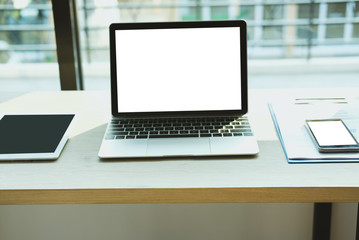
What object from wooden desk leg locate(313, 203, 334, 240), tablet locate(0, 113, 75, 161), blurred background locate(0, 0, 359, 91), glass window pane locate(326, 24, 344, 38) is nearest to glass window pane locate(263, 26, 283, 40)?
blurred background locate(0, 0, 359, 91)

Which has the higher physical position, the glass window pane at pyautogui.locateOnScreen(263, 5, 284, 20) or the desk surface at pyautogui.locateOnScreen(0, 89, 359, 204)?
the glass window pane at pyautogui.locateOnScreen(263, 5, 284, 20)

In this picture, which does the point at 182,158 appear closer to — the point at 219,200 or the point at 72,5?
the point at 219,200

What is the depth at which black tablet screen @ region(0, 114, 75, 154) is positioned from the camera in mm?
916

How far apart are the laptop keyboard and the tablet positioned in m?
0.12

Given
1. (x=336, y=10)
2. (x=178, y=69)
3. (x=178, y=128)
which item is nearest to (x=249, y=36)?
(x=336, y=10)

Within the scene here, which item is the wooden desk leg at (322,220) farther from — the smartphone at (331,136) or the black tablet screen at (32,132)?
the black tablet screen at (32,132)

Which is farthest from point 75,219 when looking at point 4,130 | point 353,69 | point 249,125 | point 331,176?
point 353,69

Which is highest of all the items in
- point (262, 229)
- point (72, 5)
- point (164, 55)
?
point (72, 5)

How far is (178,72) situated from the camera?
108cm

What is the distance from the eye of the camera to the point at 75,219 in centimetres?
147

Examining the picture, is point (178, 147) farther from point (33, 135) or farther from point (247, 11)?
point (247, 11)

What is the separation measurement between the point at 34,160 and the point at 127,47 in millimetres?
377

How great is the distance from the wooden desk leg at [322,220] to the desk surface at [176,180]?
0.57 metres

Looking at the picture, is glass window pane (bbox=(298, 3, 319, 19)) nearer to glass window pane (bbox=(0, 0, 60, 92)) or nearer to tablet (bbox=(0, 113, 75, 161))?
glass window pane (bbox=(0, 0, 60, 92))
